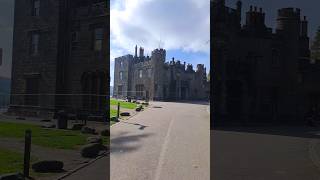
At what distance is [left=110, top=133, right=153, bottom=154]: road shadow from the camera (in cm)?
464

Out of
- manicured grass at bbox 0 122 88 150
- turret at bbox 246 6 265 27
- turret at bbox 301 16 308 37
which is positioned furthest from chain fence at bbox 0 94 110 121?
turret at bbox 301 16 308 37

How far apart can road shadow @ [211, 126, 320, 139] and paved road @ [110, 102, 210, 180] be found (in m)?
0.30

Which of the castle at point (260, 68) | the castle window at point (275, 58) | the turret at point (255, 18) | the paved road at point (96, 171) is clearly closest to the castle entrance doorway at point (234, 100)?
the castle at point (260, 68)

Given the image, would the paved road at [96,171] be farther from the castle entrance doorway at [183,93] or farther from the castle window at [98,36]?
the castle window at [98,36]

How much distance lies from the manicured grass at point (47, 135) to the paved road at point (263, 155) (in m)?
1.40

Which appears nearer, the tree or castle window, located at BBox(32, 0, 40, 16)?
the tree

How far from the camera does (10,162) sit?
4730 mm

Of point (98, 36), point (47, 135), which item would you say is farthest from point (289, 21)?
point (47, 135)

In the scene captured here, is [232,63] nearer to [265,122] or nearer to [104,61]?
[265,122]

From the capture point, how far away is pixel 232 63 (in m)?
4.19

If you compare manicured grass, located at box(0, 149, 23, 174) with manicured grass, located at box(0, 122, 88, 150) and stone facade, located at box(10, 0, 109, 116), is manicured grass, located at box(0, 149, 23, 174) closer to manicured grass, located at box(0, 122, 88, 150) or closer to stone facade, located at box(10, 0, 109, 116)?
manicured grass, located at box(0, 122, 88, 150)

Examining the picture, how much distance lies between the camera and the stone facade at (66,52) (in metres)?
4.58

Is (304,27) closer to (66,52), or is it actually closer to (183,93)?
(183,93)

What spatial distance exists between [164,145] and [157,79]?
0.66 metres
